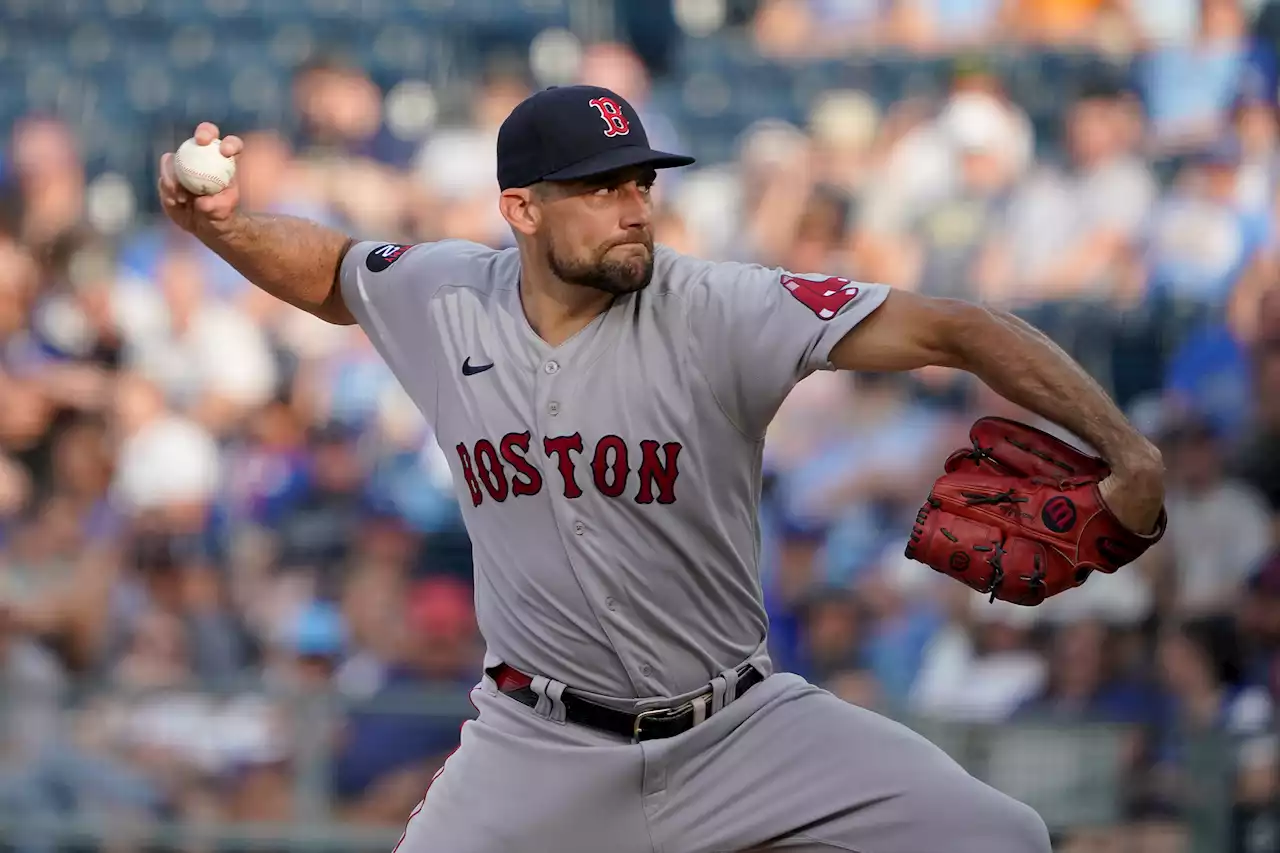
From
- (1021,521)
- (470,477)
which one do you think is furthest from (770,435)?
(1021,521)

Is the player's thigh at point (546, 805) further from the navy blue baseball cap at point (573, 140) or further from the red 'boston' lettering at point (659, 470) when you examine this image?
the navy blue baseball cap at point (573, 140)

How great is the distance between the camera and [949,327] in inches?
126

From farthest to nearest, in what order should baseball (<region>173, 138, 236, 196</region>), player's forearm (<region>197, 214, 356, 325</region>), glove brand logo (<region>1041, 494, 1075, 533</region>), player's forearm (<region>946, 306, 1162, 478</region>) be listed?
player's forearm (<region>197, 214, 356, 325</region>), baseball (<region>173, 138, 236, 196</region>), glove brand logo (<region>1041, 494, 1075, 533</region>), player's forearm (<region>946, 306, 1162, 478</region>)

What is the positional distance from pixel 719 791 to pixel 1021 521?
0.77 meters

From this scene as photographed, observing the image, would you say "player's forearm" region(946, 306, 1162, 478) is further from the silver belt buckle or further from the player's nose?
the silver belt buckle

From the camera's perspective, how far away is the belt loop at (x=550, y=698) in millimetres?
3537

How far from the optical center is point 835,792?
3.43 metres

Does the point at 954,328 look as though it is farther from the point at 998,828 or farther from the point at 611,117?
the point at 998,828

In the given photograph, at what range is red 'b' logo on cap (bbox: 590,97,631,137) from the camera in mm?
3500

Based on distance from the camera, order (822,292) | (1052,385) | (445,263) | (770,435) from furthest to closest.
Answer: (770,435)
(445,263)
(822,292)
(1052,385)

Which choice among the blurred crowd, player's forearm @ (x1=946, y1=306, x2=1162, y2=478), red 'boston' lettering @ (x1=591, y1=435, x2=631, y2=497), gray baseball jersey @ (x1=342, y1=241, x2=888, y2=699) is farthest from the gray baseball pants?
the blurred crowd

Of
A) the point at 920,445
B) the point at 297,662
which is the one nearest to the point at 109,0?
the point at 297,662

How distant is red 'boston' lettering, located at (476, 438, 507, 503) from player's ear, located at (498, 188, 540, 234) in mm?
421

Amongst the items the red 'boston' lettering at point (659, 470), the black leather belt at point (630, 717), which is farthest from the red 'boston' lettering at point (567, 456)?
the black leather belt at point (630, 717)
